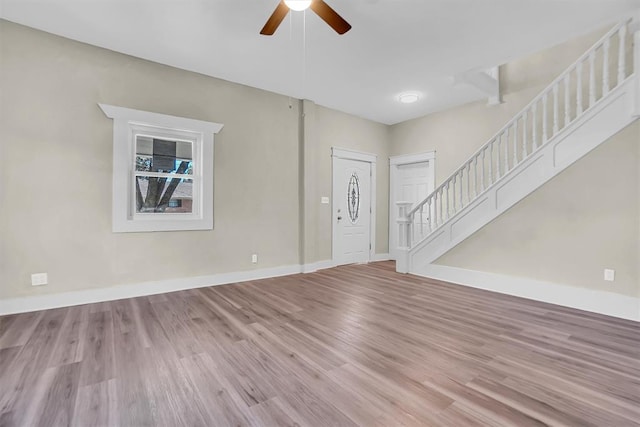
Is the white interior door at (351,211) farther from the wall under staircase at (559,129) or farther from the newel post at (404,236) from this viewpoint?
the wall under staircase at (559,129)

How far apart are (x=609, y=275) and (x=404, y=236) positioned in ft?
8.15

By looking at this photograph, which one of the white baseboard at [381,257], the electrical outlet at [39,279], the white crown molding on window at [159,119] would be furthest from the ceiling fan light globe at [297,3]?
the white baseboard at [381,257]

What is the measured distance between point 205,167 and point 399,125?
412cm

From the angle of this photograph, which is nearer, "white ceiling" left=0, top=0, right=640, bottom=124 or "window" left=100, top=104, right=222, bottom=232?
"white ceiling" left=0, top=0, right=640, bottom=124

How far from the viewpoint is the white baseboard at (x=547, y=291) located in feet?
9.69

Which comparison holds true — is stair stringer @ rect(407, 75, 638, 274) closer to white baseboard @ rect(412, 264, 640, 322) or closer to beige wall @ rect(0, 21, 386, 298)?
white baseboard @ rect(412, 264, 640, 322)

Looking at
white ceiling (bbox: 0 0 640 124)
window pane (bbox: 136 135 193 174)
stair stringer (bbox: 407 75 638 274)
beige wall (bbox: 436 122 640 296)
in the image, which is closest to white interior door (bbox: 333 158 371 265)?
stair stringer (bbox: 407 75 638 274)

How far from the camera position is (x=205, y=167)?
13.1ft

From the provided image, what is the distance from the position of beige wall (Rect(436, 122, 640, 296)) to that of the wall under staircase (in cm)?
14

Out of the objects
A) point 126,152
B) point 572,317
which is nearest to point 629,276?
point 572,317

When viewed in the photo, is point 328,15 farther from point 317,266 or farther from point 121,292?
point 317,266

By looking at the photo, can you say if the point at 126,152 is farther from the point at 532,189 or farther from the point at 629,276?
the point at 629,276

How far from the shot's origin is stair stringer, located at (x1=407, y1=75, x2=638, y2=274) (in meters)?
2.95

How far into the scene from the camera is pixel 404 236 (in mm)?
4918
